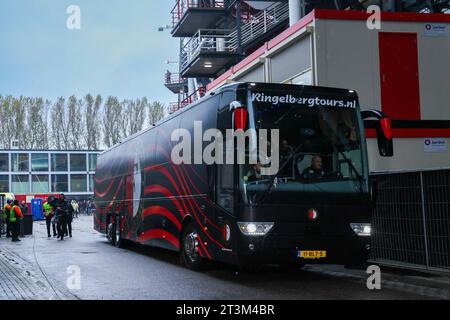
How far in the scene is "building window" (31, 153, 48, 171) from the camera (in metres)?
64.2

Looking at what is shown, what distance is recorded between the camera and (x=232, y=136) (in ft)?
30.8

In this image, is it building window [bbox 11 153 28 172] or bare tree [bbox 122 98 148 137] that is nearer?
building window [bbox 11 153 28 172]

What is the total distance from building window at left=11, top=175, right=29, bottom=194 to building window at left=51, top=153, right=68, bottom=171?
3.28 metres

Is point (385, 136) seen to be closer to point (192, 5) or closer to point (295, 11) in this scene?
point (295, 11)

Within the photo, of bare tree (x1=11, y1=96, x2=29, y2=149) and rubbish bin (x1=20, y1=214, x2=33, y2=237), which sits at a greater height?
bare tree (x1=11, y1=96, x2=29, y2=149)

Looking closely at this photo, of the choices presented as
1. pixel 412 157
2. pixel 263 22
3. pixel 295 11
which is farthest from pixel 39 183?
pixel 412 157

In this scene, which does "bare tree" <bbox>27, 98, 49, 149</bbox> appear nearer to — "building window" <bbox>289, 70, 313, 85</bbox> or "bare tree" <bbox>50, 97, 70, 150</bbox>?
"bare tree" <bbox>50, 97, 70, 150</bbox>

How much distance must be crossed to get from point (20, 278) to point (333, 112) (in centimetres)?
641

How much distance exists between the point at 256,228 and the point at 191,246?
2.81 m

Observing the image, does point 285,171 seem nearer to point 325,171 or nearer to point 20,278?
point 325,171

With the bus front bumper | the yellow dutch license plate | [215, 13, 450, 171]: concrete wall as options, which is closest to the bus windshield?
the bus front bumper

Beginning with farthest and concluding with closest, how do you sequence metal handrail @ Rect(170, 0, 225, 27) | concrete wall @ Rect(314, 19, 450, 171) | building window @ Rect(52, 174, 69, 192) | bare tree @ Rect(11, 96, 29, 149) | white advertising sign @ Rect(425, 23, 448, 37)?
1. bare tree @ Rect(11, 96, 29, 149)
2. building window @ Rect(52, 174, 69, 192)
3. metal handrail @ Rect(170, 0, 225, 27)
4. white advertising sign @ Rect(425, 23, 448, 37)
5. concrete wall @ Rect(314, 19, 450, 171)

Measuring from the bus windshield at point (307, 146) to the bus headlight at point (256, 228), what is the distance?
1.18 ft

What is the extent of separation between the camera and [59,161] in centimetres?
6556
